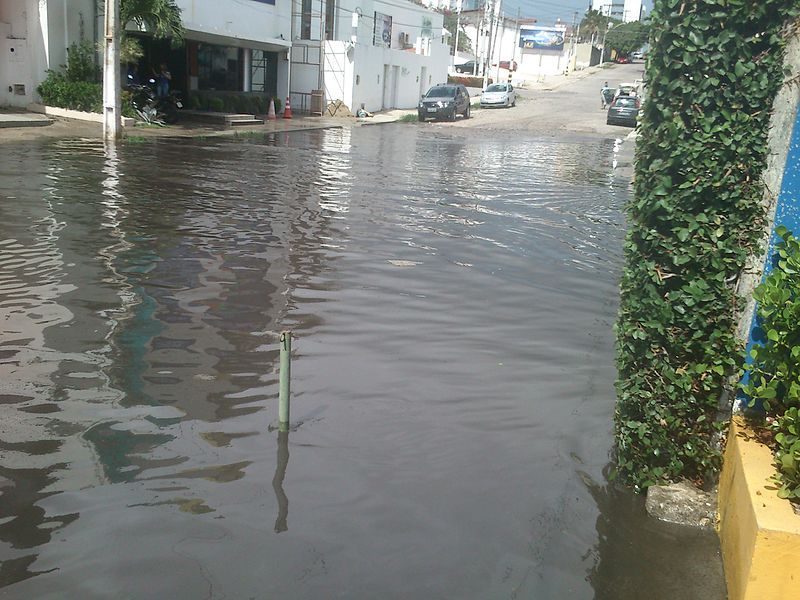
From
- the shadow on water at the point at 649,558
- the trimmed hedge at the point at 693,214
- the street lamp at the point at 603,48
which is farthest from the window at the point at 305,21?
the street lamp at the point at 603,48

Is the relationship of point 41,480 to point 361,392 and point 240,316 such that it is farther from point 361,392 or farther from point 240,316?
point 240,316

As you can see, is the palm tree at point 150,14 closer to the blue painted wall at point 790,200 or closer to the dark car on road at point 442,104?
the dark car on road at point 442,104

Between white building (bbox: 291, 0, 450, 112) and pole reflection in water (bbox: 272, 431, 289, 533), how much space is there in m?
36.7

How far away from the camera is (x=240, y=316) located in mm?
7719

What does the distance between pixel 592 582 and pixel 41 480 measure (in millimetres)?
3088

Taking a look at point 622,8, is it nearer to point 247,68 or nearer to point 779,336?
point 247,68

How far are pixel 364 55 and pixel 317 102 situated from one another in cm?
→ 448

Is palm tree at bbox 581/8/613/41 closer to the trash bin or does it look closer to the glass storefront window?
the trash bin

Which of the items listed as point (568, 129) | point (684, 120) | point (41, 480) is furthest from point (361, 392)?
point (568, 129)

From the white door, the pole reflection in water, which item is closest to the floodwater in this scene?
the pole reflection in water

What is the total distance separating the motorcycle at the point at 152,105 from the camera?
27.2 meters

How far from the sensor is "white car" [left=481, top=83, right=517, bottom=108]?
2044 inches

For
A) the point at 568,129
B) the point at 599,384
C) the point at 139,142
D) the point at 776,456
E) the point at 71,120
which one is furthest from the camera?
the point at 568,129

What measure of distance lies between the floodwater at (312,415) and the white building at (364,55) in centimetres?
3038
